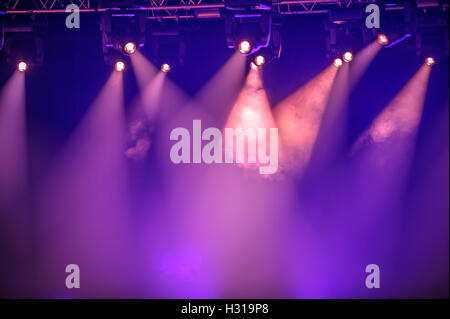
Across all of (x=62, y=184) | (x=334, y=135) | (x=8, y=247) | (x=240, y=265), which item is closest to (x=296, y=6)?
(x=334, y=135)

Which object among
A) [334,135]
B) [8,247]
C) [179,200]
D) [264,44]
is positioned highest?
[264,44]

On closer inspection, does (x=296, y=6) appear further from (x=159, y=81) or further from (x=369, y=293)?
A: (x=369, y=293)

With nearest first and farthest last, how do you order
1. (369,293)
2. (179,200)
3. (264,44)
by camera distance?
(264,44), (369,293), (179,200)

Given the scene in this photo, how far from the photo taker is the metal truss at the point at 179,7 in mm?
6121

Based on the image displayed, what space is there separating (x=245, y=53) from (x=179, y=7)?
952 millimetres

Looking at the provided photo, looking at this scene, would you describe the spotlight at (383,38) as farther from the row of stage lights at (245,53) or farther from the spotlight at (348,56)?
the spotlight at (348,56)

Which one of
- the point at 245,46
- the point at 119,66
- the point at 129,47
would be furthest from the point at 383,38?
the point at 119,66

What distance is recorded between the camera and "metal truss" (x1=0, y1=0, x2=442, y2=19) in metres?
→ 6.12

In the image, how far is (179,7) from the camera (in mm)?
6160

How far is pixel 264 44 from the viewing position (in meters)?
5.78

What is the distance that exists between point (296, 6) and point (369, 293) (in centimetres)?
338

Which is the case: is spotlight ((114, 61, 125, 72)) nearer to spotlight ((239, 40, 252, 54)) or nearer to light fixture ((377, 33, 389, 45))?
spotlight ((239, 40, 252, 54))

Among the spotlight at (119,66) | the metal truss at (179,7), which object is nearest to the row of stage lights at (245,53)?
the spotlight at (119,66)

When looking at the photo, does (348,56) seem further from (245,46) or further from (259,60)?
(245,46)
